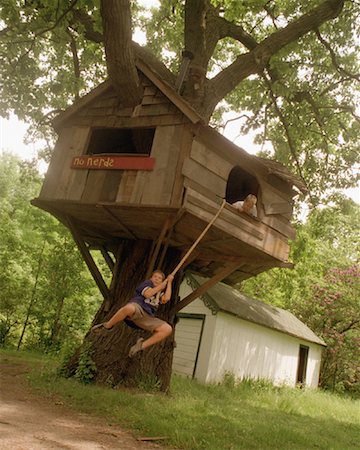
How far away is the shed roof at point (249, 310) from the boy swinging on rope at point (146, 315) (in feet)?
29.7

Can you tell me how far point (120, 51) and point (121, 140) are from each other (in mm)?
3758

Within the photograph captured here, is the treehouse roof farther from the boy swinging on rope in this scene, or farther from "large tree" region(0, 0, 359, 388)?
the boy swinging on rope

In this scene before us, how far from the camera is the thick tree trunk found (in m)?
8.77

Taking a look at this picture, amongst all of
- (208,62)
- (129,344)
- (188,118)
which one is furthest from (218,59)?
(129,344)

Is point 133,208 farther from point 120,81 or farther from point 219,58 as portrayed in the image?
point 219,58

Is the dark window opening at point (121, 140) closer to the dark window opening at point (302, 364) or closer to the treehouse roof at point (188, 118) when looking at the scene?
the treehouse roof at point (188, 118)

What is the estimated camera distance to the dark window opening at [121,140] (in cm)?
985

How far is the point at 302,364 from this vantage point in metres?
21.4

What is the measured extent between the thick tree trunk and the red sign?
8.03ft

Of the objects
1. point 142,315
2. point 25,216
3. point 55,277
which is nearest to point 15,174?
point 25,216

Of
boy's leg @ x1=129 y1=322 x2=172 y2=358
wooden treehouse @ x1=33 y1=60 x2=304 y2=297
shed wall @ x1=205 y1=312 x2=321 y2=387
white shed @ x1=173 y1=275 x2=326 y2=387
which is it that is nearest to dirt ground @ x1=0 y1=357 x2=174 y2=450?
boy's leg @ x1=129 y1=322 x2=172 y2=358

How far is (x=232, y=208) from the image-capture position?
825 cm

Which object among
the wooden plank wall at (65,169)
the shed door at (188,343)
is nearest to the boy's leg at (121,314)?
the wooden plank wall at (65,169)

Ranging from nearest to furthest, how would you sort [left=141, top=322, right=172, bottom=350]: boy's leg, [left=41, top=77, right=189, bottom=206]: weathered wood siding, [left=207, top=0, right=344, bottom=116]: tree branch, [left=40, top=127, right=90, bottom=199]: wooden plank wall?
1. [left=141, top=322, right=172, bottom=350]: boy's leg
2. [left=41, top=77, right=189, bottom=206]: weathered wood siding
3. [left=40, top=127, right=90, bottom=199]: wooden plank wall
4. [left=207, top=0, right=344, bottom=116]: tree branch
